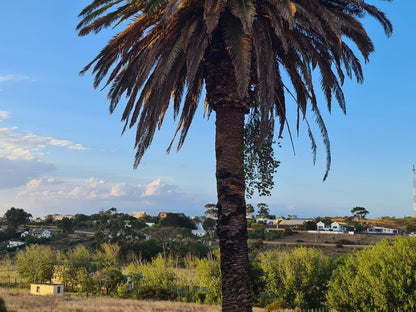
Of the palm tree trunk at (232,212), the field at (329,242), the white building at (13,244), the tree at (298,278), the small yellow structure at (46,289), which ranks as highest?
the palm tree trunk at (232,212)

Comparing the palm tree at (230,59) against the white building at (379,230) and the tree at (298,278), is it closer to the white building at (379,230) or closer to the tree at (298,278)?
the tree at (298,278)

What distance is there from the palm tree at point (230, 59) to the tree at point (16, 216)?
127 meters

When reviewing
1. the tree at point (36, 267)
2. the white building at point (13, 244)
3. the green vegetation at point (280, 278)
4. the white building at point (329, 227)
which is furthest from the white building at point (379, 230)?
the tree at point (36, 267)

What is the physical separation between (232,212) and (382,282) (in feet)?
36.6

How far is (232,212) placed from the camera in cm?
1316

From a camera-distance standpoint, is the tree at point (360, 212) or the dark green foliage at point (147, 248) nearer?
the dark green foliage at point (147, 248)

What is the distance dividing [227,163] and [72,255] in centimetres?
4001

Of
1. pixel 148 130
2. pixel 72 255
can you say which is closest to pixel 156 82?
pixel 148 130

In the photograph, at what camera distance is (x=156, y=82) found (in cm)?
1340

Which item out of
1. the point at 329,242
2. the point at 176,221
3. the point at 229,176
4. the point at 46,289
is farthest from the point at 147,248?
the point at 229,176

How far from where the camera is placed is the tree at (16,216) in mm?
129875

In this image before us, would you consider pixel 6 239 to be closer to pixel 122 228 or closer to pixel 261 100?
pixel 122 228

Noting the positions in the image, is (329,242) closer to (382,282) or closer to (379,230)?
(379,230)

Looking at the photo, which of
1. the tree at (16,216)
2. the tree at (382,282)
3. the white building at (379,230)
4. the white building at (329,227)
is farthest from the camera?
the tree at (16,216)
